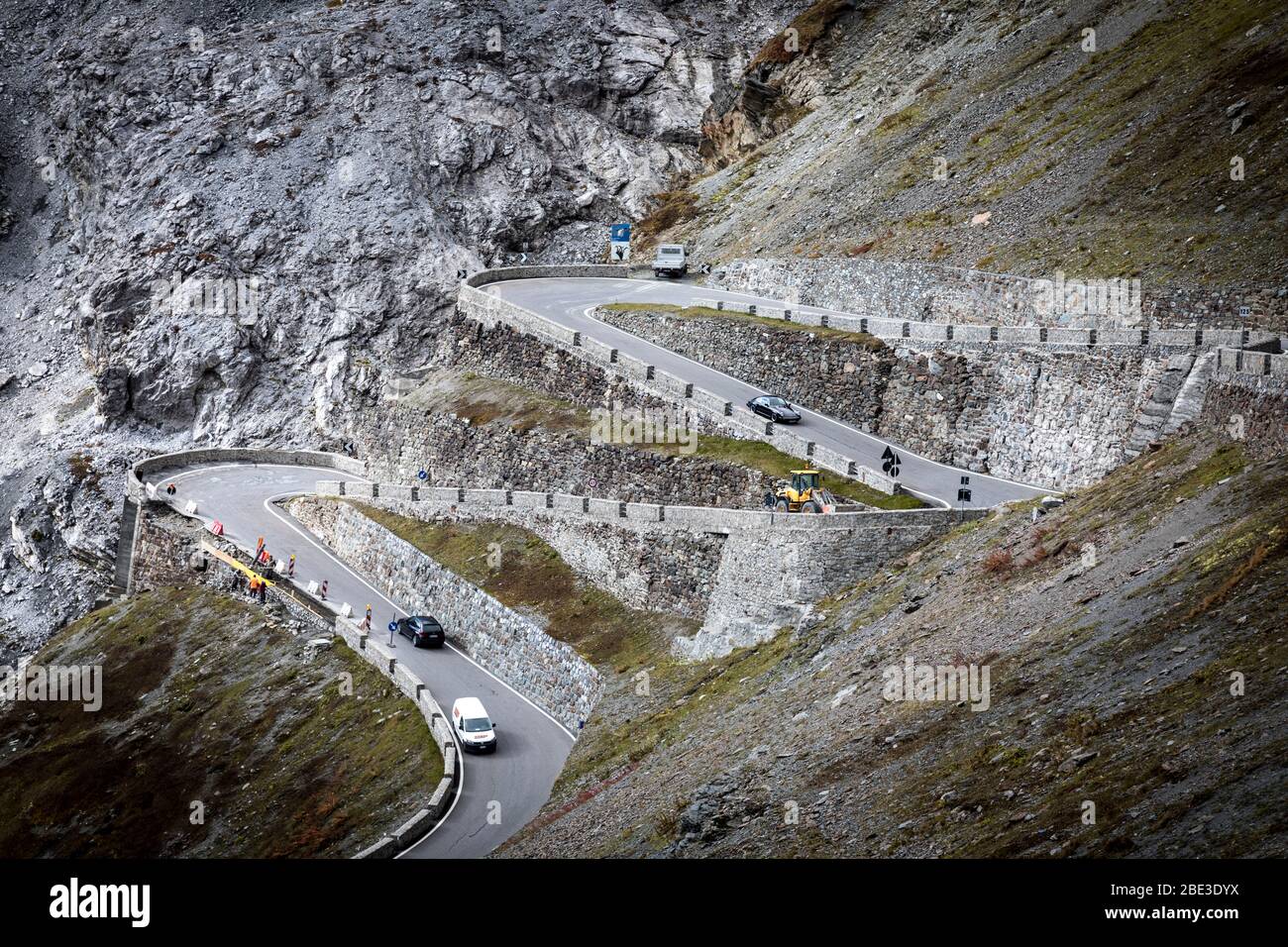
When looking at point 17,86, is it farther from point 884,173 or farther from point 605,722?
point 605,722

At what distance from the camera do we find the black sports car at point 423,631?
1945 inches

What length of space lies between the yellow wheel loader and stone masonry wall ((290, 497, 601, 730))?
7.88m

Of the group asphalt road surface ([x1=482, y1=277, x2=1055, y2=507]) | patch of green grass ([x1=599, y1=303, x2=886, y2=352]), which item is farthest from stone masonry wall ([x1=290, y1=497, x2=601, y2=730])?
patch of green grass ([x1=599, y1=303, x2=886, y2=352])

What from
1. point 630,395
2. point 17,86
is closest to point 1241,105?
point 630,395

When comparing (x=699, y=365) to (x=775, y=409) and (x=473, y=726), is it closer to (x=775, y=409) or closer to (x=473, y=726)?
(x=775, y=409)

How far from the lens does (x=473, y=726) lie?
41.3 m

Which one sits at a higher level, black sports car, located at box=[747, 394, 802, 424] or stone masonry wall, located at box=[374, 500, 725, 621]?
black sports car, located at box=[747, 394, 802, 424]

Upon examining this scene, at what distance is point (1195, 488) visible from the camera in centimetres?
3209

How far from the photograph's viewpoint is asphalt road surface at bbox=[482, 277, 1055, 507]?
4569 centimetres

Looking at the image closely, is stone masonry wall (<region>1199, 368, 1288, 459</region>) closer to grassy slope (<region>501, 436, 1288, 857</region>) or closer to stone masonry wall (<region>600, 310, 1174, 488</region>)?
grassy slope (<region>501, 436, 1288, 857</region>)

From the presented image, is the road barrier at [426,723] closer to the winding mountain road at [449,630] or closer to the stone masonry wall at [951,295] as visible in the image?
the winding mountain road at [449,630]

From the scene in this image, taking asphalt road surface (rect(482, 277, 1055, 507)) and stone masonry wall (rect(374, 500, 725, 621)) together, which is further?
asphalt road surface (rect(482, 277, 1055, 507))

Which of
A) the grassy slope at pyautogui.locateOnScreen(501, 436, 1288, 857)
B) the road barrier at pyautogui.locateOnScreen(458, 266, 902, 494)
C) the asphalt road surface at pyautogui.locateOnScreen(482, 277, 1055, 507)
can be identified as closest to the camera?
the grassy slope at pyautogui.locateOnScreen(501, 436, 1288, 857)
